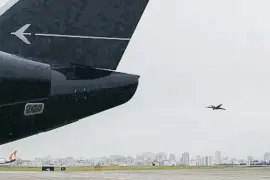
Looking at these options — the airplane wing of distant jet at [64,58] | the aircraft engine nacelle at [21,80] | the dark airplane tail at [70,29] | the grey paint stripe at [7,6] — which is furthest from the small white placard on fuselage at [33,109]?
the grey paint stripe at [7,6]

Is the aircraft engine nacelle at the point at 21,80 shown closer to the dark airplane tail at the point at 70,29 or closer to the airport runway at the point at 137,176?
the dark airplane tail at the point at 70,29

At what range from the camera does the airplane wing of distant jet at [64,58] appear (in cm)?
828

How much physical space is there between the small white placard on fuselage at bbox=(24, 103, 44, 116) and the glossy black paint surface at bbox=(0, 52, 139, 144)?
64mm

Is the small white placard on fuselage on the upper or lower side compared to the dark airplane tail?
lower

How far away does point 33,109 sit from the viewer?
8.38 meters

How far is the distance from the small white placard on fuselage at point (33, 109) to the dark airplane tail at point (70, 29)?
46.7 inches

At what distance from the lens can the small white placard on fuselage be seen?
326 inches

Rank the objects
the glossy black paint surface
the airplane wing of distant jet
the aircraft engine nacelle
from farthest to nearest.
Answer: the airplane wing of distant jet
the glossy black paint surface
the aircraft engine nacelle

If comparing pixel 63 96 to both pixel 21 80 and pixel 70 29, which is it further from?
pixel 70 29

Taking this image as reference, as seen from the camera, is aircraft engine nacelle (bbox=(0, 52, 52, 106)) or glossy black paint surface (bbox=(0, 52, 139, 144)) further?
glossy black paint surface (bbox=(0, 52, 139, 144))

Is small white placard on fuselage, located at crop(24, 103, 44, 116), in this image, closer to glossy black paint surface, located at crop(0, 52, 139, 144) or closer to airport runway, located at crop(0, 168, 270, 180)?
glossy black paint surface, located at crop(0, 52, 139, 144)

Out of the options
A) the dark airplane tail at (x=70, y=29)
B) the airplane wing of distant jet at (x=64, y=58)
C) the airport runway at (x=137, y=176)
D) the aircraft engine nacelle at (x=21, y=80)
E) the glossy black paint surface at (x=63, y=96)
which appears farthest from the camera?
the airport runway at (x=137, y=176)

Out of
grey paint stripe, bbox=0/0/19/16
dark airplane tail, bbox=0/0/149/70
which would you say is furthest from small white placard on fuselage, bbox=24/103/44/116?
grey paint stripe, bbox=0/0/19/16

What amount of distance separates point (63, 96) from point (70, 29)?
1.55 m
